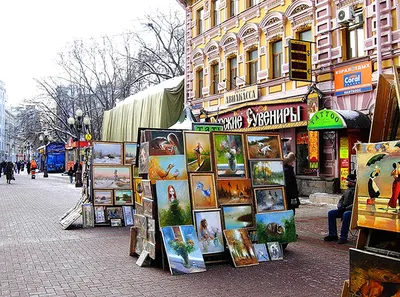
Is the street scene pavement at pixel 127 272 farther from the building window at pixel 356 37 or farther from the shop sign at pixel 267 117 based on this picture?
the shop sign at pixel 267 117

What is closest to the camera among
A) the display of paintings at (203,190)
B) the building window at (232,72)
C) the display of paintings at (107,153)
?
the display of paintings at (203,190)

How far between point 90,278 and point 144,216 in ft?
4.62

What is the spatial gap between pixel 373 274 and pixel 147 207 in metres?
4.20

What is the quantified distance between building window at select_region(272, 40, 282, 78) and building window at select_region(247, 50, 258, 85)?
50.9 inches

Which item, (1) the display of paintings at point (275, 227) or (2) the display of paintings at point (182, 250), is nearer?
(2) the display of paintings at point (182, 250)

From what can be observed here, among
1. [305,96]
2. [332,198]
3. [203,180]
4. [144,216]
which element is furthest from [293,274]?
[305,96]

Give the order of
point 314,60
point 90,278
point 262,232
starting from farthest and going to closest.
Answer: point 314,60 → point 262,232 → point 90,278

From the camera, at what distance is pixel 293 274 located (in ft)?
20.9

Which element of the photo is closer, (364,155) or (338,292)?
(364,155)

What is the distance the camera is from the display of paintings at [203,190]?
7.04m

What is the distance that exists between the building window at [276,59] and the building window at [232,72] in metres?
3.01

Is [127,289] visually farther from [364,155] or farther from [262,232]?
[364,155]

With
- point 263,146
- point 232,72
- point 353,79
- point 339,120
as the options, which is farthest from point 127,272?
point 232,72

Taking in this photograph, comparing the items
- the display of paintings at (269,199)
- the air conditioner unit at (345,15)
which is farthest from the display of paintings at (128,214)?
the air conditioner unit at (345,15)
